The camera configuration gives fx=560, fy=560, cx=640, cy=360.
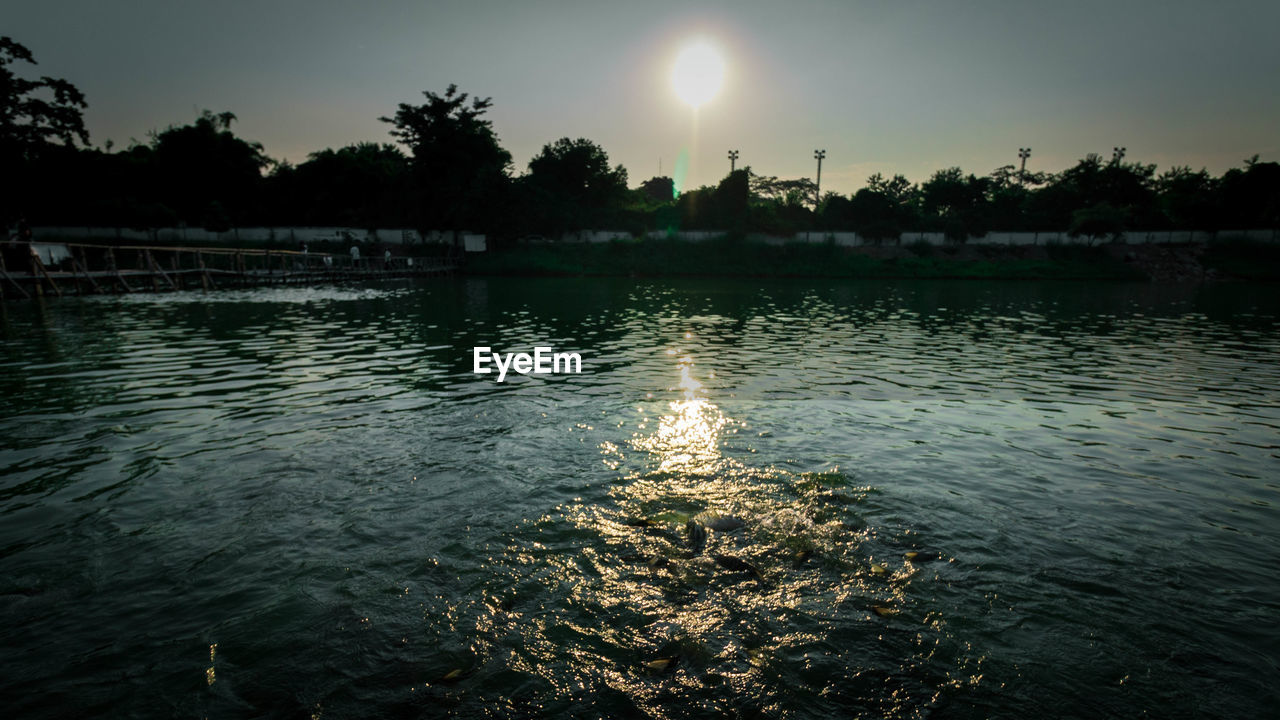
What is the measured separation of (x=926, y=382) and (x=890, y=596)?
35.5 feet

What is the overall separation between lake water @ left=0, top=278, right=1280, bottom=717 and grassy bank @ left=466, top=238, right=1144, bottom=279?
5815cm

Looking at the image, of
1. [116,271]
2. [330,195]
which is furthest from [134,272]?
[330,195]

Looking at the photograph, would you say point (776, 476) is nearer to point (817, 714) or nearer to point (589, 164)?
point (817, 714)

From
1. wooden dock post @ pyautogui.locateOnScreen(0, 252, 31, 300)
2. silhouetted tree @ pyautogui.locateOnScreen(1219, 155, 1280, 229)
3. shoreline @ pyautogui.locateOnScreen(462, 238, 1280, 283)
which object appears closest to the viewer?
wooden dock post @ pyautogui.locateOnScreen(0, 252, 31, 300)

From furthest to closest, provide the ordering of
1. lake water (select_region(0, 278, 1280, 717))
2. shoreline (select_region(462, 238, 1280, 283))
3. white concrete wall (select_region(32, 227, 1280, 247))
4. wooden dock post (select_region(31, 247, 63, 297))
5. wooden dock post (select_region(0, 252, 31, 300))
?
white concrete wall (select_region(32, 227, 1280, 247)), shoreline (select_region(462, 238, 1280, 283)), wooden dock post (select_region(31, 247, 63, 297)), wooden dock post (select_region(0, 252, 31, 300)), lake water (select_region(0, 278, 1280, 717))

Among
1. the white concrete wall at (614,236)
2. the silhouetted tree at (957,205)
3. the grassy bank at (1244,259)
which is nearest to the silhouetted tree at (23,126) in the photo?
the white concrete wall at (614,236)

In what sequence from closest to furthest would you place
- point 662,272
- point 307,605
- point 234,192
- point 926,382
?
point 307,605, point 926,382, point 662,272, point 234,192

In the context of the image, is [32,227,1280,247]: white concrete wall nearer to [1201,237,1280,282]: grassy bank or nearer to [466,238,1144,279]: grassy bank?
[466,238,1144,279]: grassy bank

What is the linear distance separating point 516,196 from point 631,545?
7509 centimetres

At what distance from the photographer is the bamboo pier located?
31275 mm

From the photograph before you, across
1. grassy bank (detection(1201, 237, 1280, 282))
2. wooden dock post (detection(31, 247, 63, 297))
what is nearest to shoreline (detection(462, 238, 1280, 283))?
grassy bank (detection(1201, 237, 1280, 282))

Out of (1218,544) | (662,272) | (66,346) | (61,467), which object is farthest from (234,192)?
(1218,544)

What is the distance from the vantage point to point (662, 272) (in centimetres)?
7244

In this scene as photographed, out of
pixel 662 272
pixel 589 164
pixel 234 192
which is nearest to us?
pixel 662 272
